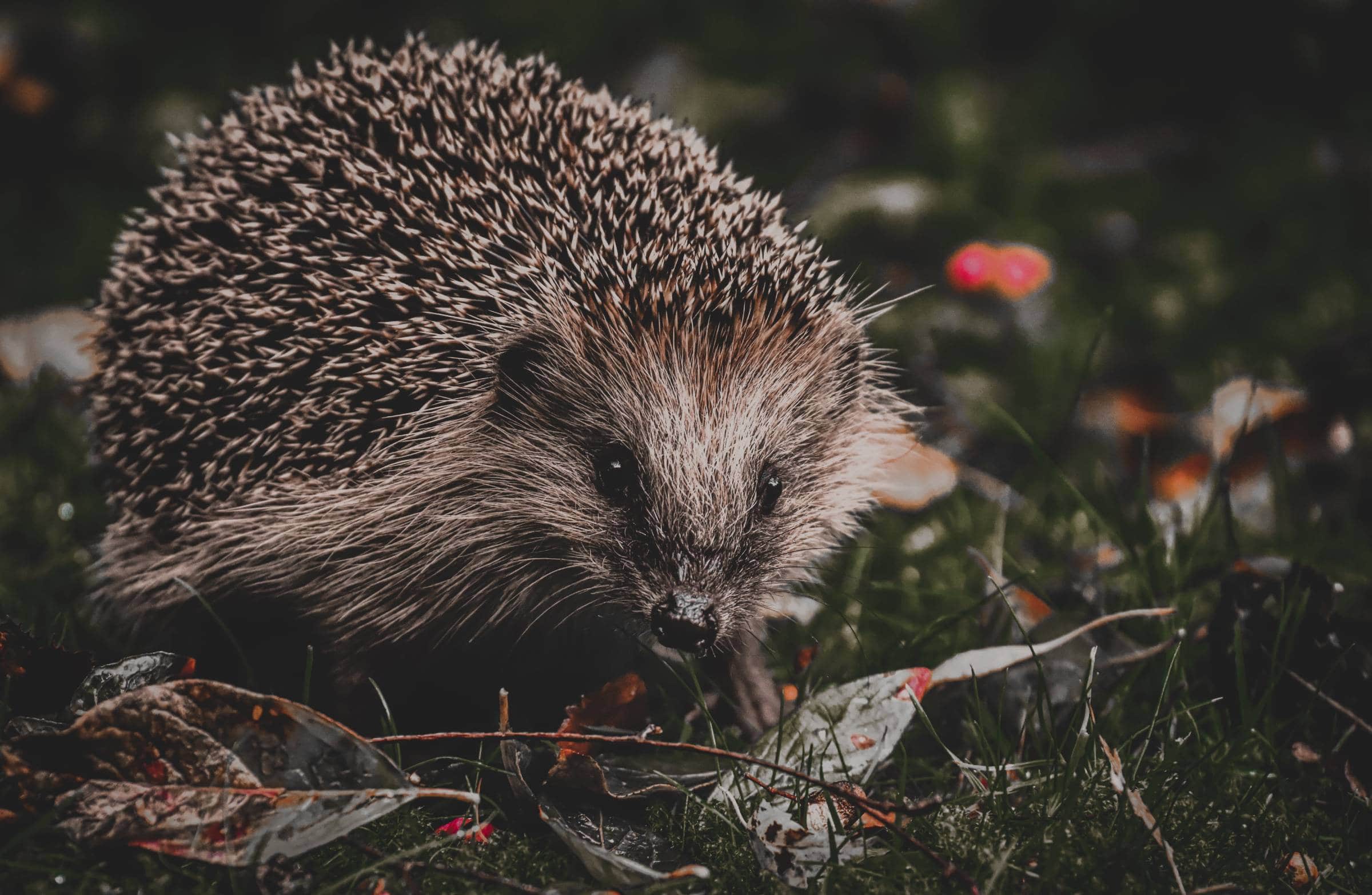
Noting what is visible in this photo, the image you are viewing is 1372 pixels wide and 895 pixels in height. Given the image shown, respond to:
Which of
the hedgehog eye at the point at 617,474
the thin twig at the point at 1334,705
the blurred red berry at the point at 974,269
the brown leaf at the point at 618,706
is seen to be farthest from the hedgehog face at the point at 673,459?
the blurred red berry at the point at 974,269

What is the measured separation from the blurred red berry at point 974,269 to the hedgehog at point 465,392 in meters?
1.94

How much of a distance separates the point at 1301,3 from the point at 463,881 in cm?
628

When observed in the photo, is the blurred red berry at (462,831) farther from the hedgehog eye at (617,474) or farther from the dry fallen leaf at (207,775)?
the hedgehog eye at (617,474)

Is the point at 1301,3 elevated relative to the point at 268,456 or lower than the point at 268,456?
elevated

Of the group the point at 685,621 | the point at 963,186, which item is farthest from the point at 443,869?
the point at 963,186

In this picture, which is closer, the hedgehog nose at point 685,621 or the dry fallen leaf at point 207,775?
the dry fallen leaf at point 207,775

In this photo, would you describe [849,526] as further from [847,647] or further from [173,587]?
[173,587]

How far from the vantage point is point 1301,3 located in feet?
19.2

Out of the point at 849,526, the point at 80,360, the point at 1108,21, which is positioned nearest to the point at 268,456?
the point at 849,526

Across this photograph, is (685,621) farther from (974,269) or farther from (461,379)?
(974,269)

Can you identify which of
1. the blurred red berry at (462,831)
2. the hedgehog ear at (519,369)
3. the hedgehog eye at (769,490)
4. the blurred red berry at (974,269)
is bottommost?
the blurred red berry at (462,831)

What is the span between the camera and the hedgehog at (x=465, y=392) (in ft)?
8.35

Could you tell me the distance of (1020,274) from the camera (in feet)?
15.2

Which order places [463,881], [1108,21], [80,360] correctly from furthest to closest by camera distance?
1. [1108,21]
2. [80,360]
3. [463,881]
